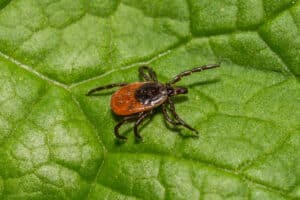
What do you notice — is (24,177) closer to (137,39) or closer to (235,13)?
(137,39)

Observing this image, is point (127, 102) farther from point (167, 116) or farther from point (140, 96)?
point (167, 116)

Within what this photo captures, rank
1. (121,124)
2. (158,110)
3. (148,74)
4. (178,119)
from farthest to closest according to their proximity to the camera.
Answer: (158,110), (148,74), (121,124), (178,119)

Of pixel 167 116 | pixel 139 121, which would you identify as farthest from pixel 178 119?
pixel 139 121

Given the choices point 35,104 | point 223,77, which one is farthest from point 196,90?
point 35,104

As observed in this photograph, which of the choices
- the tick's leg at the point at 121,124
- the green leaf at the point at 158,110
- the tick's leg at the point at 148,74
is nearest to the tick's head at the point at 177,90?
the green leaf at the point at 158,110

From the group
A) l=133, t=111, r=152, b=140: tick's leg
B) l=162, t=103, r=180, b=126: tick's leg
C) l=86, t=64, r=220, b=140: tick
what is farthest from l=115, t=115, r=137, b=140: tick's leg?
l=162, t=103, r=180, b=126: tick's leg

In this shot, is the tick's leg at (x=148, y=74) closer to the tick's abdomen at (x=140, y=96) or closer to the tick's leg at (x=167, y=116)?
the tick's abdomen at (x=140, y=96)
